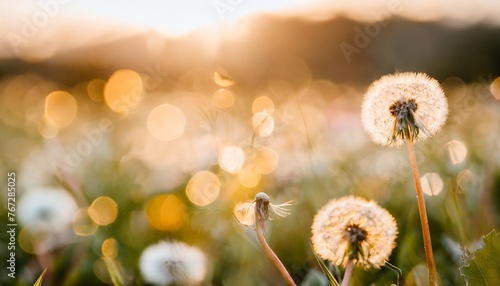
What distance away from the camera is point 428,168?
1.63 meters

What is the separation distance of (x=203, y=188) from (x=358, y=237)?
2.82 feet

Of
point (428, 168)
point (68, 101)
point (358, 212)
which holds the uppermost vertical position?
point (358, 212)

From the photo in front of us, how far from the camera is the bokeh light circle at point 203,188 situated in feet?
4.98

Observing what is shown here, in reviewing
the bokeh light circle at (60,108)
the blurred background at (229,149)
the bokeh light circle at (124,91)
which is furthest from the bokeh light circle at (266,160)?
the bokeh light circle at (124,91)

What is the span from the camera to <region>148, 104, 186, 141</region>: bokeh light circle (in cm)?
276

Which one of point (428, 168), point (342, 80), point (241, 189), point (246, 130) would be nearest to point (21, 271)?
point (241, 189)

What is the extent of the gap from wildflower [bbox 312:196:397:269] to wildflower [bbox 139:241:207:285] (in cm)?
29

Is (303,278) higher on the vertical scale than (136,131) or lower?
higher

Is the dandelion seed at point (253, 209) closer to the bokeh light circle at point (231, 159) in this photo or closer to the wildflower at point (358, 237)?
the wildflower at point (358, 237)

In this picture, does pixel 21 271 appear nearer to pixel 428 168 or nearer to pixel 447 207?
pixel 447 207

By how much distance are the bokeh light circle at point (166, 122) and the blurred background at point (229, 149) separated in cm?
1

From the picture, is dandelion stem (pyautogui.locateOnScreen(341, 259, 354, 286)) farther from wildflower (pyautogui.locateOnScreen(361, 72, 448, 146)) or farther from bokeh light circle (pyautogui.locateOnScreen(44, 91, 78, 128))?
bokeh light circle (pyautogui.locateOnScreen(44, 91, 78, 128))

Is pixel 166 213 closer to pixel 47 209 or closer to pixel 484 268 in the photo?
pixel 47 209

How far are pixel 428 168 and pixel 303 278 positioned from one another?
0.70 metres
